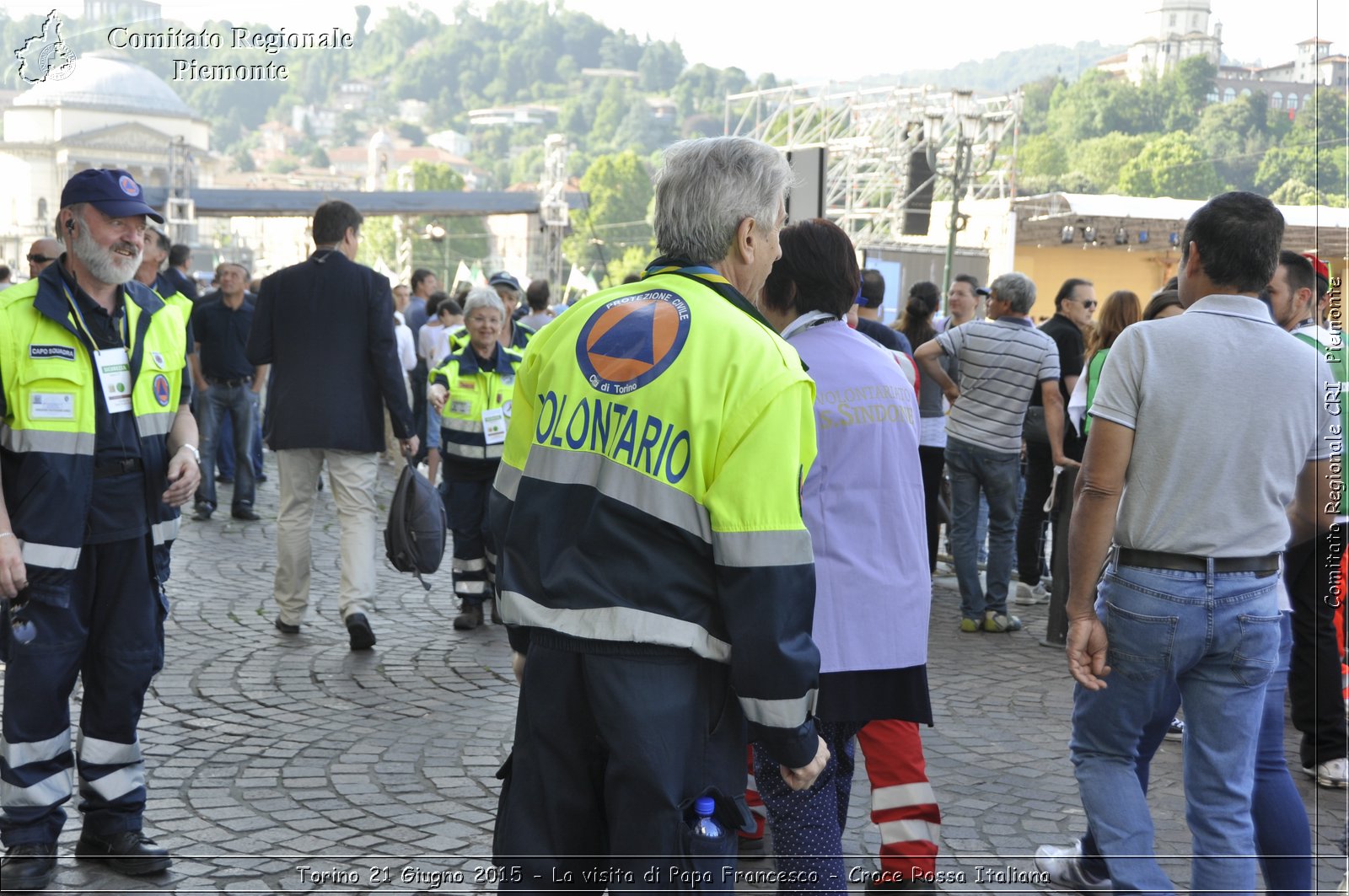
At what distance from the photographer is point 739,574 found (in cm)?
222

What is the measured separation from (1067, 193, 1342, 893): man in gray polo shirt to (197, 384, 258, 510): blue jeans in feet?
28.4

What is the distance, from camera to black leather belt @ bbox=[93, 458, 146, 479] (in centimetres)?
390

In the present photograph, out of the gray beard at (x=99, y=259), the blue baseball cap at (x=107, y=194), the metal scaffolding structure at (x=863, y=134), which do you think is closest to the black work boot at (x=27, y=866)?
the gray beard at (x=99, y=259)

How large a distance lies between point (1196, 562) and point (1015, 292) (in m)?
4.51

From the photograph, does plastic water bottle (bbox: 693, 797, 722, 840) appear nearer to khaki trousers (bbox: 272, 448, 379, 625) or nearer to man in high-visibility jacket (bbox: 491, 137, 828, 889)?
man in high-visibility jacket (bbox: 491, 137, 828, 889)

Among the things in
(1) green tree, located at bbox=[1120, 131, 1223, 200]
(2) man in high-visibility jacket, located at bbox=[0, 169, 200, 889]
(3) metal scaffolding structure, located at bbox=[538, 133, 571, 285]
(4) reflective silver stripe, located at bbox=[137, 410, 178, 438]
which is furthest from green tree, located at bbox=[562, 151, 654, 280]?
(2) man in high-visibility jacket, located at bbox=[0, 169, 200, 889]

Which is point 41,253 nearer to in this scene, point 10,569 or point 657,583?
point 10,569

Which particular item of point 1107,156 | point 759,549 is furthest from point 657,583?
point 1107,156

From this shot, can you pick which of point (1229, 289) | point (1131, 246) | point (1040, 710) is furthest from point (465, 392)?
point (1131, 246)

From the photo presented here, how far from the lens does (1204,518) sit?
123 inches

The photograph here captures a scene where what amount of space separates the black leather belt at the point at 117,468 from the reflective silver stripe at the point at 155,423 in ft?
0.29

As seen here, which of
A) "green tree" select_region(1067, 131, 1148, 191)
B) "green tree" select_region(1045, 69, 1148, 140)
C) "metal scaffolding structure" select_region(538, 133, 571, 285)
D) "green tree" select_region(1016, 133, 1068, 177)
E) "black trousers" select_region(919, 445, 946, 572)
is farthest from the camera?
"green tree" select_region(1016, 133, 1068, 177)

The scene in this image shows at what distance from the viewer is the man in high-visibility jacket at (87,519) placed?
374 centimetres

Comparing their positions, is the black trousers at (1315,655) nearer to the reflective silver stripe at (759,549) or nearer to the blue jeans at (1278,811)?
the blue jeans at (1278,811)
